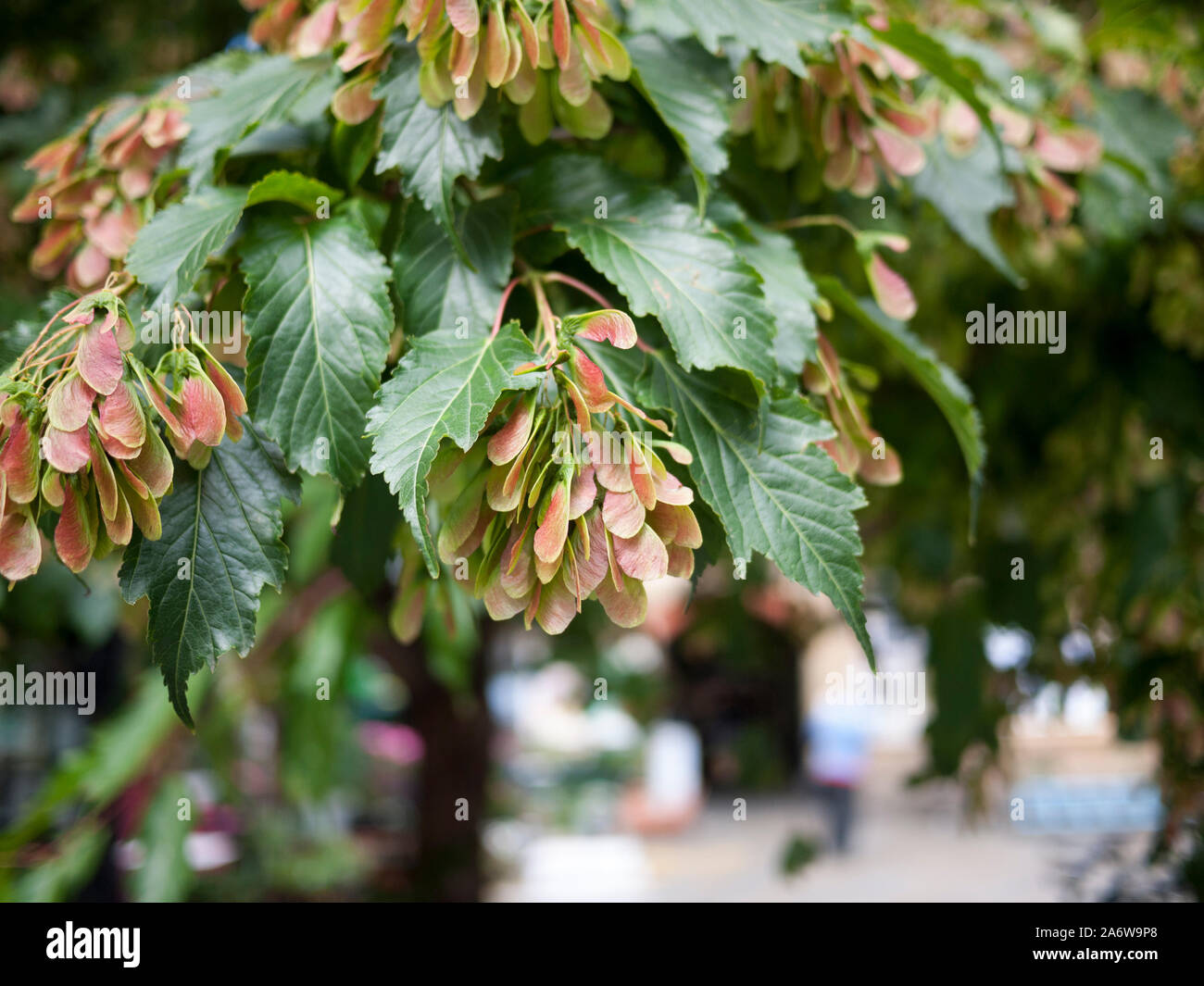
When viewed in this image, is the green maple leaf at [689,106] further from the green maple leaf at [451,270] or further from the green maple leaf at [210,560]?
the green maple leaf at [210,560]

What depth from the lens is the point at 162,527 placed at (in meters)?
0.72

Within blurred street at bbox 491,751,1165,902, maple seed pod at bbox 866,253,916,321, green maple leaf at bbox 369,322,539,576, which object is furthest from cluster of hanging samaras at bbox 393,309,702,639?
blurred street at bbox 491,751,1165,902

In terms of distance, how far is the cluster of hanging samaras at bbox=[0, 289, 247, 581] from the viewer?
650mm

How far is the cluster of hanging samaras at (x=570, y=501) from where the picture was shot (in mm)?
644

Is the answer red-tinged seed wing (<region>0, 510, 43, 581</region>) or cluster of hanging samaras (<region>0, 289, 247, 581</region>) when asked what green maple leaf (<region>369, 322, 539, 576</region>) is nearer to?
cluster of hanging samaras (<region>0, 289, 247, 581</region>)

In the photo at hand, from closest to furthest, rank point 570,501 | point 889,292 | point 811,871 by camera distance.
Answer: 1. point 570,501
2. point 889,292
3. point 811,871

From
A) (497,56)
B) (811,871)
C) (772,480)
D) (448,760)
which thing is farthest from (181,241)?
(811,871)

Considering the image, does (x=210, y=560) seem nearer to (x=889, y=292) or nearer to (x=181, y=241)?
(x=181, y=241)

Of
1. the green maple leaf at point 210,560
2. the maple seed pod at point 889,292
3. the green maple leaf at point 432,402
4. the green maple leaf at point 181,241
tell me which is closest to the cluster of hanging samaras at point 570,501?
the green maple leaf at point 432,402

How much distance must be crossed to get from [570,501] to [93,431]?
33cm

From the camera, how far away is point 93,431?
664 millimetres

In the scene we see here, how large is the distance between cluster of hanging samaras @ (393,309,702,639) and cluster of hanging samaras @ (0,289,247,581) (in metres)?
0.19
